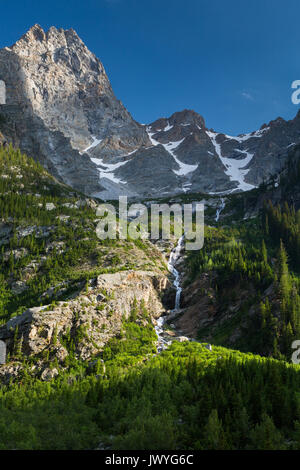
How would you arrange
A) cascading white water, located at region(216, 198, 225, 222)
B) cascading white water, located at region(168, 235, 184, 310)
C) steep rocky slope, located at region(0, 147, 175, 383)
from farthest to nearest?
1. cascading white water, located at region(216, 198, 225, 222)
2. cascading white water, located at region(168, 235, 184, 310)
3. steep rocky slope, located at region(0, 147, 175, 383)

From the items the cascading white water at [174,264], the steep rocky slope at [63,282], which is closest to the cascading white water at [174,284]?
the cascading white water at [174,264]

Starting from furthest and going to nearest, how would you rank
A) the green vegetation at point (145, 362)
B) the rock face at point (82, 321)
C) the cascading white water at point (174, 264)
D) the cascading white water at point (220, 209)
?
1. the cascading white water at point (220, 209)
2. the cascading white water at point (174, 264)
3. the rock face at point (82, 321)
4. the green vegetation at point (145, 362)

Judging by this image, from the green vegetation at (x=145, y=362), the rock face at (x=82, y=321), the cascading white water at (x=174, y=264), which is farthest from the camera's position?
the cascading white water at (x=174, y=264)

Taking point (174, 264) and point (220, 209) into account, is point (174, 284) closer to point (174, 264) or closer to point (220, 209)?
point (174, 264)

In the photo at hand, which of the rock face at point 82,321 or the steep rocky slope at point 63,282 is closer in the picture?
the rock face at point 82,321

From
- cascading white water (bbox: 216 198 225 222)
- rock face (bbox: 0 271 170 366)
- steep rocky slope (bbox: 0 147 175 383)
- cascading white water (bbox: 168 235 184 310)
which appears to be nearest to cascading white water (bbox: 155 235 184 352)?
cascading white water (bbox: 168 235 184 310)

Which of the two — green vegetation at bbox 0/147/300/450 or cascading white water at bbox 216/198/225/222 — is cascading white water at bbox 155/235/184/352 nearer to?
green vegetation at bbox 0/147/300/450

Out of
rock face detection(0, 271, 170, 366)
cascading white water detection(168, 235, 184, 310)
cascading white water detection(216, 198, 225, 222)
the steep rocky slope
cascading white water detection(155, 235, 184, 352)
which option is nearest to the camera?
rock face detection(0, 271, 170, 366)

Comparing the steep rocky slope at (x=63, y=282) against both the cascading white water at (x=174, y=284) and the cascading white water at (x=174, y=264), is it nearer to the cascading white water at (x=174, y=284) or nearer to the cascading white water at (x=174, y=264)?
the cascading white water at (x=174, y=264)

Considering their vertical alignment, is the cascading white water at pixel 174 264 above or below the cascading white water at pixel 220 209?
below

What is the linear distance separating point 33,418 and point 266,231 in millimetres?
100341

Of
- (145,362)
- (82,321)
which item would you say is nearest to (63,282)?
(82,321)

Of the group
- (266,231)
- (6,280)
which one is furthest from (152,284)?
(266,231)
